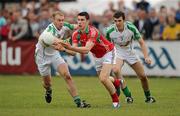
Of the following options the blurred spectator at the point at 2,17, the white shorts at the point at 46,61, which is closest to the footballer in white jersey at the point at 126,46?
the white shorts at the point at 46,61

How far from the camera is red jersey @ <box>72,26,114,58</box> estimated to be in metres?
16.2

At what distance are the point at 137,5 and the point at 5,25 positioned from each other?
5.97m

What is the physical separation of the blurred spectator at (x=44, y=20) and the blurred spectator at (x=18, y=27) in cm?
68

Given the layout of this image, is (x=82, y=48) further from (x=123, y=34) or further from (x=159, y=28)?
(x=159, y=28)

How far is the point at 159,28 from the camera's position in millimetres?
28719

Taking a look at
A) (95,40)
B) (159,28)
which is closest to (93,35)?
(95,40)

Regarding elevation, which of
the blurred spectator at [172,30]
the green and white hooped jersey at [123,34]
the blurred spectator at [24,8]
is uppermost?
the green and white hooped jersey at [123,34]

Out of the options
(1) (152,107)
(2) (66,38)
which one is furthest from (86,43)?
(1) (152,107)

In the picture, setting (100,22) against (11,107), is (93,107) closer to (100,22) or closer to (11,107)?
(11,107)

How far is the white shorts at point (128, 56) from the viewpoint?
18.2 m

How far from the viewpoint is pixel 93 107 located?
16578 millimetres

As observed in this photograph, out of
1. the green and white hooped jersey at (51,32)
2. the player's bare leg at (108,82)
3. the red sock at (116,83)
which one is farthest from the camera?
the red sock at (116,83)

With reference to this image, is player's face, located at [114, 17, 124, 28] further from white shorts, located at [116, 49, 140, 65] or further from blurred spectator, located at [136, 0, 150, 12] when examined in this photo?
blurred spectator, located at [136, 0, 150, 12]

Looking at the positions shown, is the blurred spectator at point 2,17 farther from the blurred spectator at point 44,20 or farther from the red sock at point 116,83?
the red sock at point 116,83
